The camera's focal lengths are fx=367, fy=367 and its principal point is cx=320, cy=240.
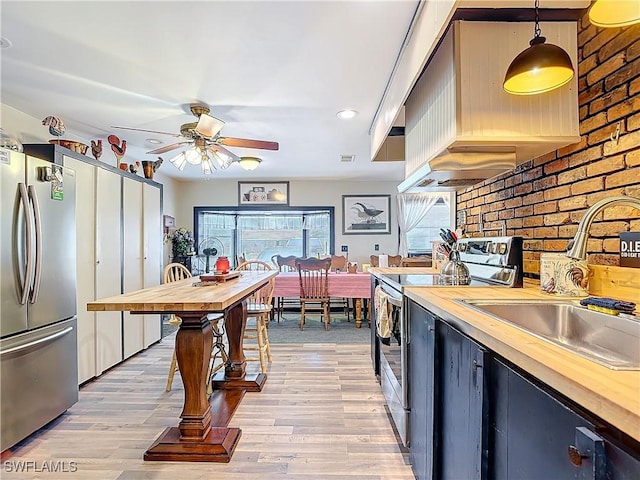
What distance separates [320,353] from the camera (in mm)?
3855

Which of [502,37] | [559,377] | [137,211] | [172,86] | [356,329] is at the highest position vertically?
[172,86]

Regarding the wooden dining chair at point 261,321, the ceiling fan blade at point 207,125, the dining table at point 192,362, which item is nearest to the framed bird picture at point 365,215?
the wooden dining chair at point 261,321

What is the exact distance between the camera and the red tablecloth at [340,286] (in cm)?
502

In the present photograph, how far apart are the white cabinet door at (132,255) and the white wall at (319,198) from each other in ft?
9.93

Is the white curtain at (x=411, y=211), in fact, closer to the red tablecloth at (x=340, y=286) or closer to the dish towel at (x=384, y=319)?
the red tablecloth at (x=340, y=286)

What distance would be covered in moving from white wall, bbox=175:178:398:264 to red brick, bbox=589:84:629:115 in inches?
206

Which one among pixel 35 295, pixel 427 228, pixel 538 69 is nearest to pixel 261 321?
pixel 35 295

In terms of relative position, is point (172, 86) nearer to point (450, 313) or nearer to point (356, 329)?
point (450, 313)

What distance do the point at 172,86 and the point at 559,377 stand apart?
2.82 metres

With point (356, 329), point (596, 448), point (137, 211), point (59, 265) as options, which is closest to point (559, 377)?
point (596, 448)

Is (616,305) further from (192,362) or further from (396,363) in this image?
(192,362)

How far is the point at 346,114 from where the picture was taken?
10.6 feet

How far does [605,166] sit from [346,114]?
213 centimetres

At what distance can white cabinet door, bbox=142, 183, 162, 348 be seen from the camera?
12.9 feet
